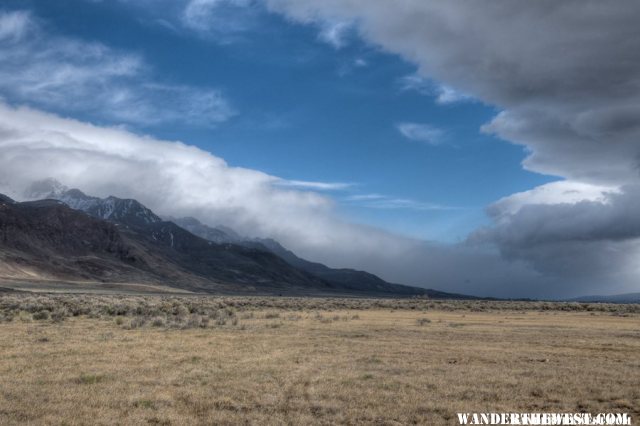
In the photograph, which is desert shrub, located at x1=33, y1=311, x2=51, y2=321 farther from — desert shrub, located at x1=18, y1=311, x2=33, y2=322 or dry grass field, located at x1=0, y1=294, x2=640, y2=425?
dry grass field, located at x1=0, y1=294, x2=640, y2=425

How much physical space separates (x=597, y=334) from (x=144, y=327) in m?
28.0

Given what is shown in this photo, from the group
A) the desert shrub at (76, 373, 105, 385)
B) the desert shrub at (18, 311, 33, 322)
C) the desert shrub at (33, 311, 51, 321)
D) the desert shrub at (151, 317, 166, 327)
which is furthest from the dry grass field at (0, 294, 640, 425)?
the desert shrub at (33, 311, 51, 321)

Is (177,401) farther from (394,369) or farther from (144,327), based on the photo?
(144,327)

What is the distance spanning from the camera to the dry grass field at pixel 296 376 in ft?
44.5

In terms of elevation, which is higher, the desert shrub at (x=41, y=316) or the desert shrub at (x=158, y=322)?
the desert shrub at (x=158, y=322)

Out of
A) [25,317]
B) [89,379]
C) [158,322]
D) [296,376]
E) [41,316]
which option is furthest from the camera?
[41,316]

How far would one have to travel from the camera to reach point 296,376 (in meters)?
17.9

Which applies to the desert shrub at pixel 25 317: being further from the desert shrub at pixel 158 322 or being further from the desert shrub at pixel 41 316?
the desert shrub at pixel 158 322

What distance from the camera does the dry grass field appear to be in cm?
1357

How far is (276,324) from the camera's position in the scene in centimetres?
3644

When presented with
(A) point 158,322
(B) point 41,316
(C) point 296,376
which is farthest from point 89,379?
(B) point 41,316

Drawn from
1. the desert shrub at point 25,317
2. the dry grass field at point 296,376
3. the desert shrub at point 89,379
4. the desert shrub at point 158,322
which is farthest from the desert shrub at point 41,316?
the desert shrub at point 89,379

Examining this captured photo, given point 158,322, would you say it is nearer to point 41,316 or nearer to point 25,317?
point 41,316

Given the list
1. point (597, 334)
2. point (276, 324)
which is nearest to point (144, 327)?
point (276, 324)
